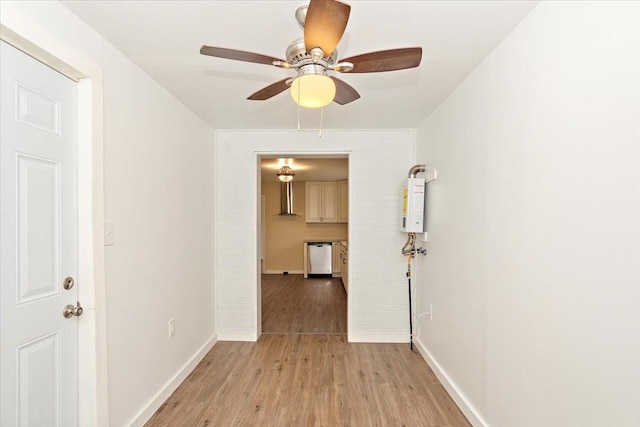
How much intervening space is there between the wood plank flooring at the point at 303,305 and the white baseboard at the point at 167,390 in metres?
0.99

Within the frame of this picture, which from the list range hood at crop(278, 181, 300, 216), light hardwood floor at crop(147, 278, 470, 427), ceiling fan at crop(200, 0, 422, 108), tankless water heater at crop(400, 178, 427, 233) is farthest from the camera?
range hood at crop(278, 181, 300, 216)

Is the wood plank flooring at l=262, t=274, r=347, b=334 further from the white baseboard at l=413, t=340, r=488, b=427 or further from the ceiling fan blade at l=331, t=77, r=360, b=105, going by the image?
the ceiling fan blade at l=331, t=77, r=360, b=105

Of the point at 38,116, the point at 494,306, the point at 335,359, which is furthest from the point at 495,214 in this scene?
the point at 38,116

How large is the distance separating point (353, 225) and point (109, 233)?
243 cm

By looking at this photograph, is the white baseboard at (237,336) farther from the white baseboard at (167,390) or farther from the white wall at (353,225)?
the white baseboard at (167,390)

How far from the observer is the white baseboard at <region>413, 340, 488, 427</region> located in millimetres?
2149

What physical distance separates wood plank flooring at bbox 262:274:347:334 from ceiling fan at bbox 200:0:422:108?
3208 mm

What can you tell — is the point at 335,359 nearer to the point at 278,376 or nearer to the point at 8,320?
the point at 278,376

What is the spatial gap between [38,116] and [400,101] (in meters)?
2.44

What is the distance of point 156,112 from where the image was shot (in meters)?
2.45

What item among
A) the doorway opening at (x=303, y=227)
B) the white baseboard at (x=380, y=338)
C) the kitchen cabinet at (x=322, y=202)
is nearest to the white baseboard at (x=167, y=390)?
the white baseboard at (x=380, y=338)

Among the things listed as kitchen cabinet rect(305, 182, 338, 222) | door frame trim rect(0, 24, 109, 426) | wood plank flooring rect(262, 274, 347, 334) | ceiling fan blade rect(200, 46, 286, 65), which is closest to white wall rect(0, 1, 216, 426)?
door frame trim rect(0, 24, 109, 426)

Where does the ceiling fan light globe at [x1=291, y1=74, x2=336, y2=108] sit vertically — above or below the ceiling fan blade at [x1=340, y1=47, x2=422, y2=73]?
below

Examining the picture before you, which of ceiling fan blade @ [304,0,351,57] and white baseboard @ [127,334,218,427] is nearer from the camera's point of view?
ceiling fan blade @ [304,0,351,57]
